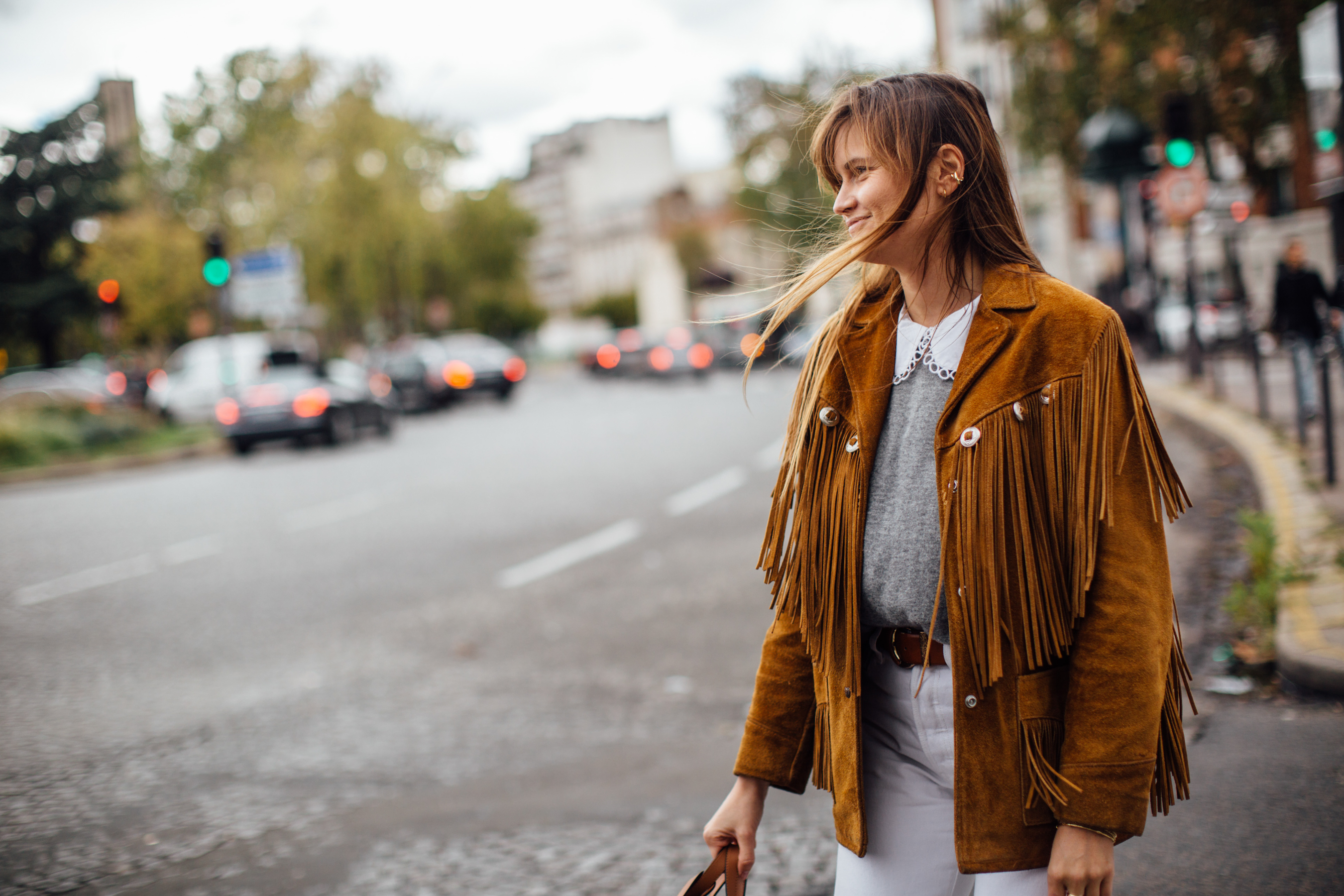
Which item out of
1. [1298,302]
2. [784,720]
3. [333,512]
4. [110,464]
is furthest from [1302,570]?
[110,464]

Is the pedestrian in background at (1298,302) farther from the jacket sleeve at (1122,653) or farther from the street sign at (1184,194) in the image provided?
the jacket sleeve at (1122,653)

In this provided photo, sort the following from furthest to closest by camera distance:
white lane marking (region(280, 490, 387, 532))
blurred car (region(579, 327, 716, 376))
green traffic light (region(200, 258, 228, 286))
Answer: blurred car (region(579, 327, 716, 376))
green traffic light (region(200, 258, 228, 286))
white lane marking (region(280, 490, 387, 532))

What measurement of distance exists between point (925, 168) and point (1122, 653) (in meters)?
0.74

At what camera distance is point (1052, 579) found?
66.7 inches

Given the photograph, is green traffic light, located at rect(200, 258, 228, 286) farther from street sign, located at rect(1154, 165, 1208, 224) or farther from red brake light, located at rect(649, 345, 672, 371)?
red brake light, located at rect(649, 345, 672, 371)

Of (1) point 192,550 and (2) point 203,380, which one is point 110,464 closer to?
(2) point 203,380

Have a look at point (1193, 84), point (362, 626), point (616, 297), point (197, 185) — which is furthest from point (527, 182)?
point (362, 626)

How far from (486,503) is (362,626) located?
4995mm

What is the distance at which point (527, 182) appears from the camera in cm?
17138

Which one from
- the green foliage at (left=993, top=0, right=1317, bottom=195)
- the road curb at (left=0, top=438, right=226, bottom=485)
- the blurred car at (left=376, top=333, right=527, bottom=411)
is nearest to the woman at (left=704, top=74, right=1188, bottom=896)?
the green foliage at (left=993, top=0, right=1317, bottom=195)

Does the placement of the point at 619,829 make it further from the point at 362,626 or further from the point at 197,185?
A: the point at 197,185

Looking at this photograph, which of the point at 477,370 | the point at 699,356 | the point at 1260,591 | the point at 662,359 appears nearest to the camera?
the point at 1260,591

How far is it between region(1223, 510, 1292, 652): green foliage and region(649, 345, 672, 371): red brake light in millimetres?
30671

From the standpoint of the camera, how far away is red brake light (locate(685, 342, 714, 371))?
3591 centimetres
